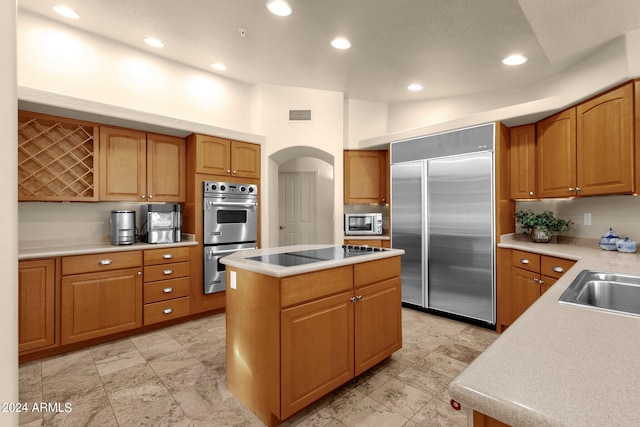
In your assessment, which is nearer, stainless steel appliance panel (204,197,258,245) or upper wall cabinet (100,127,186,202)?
upper wall cabinet (100,127,186,202)

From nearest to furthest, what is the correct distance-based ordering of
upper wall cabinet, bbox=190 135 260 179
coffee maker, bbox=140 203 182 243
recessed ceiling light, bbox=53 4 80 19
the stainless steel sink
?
the stainless steel sink → recessed ceiling light, bbox=53 4 80 19 → coffee maker, bbox=140 203 182 243 → upper wall cabinet, bbox=190 135 260 179

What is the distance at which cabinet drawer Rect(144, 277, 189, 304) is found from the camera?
10.3ft

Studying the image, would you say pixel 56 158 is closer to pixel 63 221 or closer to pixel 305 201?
pixel 63 221

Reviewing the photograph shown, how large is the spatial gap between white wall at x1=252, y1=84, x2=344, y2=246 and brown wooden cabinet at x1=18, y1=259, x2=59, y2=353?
2196 millimetres

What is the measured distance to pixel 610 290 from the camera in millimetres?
1598

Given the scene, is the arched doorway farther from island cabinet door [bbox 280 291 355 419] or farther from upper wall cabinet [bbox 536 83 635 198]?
island cabinet door [bbox 280 291 355 419]

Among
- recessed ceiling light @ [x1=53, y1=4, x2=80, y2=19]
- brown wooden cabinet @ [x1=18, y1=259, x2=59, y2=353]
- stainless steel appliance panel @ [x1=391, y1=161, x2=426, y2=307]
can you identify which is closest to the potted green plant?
stainless steel appliance panel @ [x1=391, y1=161, x2=426, y2=307]

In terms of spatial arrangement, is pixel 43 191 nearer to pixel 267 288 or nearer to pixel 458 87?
pixel 267 288

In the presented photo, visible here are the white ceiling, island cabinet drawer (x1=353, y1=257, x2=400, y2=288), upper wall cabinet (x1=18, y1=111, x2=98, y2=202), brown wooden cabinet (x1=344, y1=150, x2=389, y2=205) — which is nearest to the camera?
island cabinet drawer (x1=353, y1=257, x2=400, y2=288)

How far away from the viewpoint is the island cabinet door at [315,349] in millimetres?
1706

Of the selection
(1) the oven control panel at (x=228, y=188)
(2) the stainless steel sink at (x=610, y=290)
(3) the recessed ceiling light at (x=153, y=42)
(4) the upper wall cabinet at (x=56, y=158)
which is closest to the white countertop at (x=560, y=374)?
(2) the stainless steel sink at (x=610, y=290)

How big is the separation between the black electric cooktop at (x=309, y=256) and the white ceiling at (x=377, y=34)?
1.96 metres

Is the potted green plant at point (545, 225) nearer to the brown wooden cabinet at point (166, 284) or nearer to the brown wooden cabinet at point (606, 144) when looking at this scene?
the brown wooden cabinet at point (606, 144)

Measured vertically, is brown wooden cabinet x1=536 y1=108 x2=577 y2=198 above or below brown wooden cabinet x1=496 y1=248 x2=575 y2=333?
above
